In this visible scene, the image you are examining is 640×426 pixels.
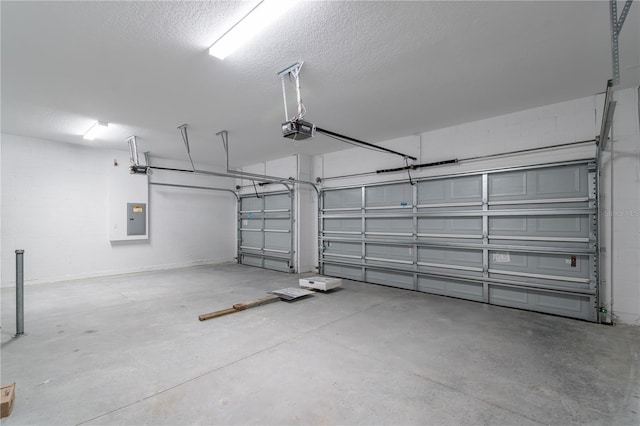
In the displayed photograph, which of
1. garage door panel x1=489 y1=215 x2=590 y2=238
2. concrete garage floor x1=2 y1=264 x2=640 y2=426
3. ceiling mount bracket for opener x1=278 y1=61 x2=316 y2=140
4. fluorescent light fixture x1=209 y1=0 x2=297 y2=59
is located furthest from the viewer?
garage door panel x1=489 y1=215 x2=590 y2=238

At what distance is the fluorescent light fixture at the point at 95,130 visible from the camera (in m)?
4.96

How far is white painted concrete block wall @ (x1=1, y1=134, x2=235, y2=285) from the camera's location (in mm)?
5621

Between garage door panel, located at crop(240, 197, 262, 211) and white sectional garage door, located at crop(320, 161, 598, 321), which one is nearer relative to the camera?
white sectional garage door, located at crop(320, 161, 598, 321)

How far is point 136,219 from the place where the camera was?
7.07m

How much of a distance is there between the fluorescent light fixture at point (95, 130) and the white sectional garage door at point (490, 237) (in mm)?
4881

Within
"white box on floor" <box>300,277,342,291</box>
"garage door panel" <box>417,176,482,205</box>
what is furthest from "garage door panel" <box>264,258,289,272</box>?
"garage door panel" <box>417,176,482,205</box>

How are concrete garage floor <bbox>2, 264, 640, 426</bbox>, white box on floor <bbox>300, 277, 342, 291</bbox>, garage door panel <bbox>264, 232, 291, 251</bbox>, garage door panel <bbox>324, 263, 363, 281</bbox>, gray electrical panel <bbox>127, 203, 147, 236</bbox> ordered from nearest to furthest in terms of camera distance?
concrete garage floor <bbox>2, 264, 640, 426</bbox> → white box on floor <bbox>300, 277, 342, 291</bbox> → garage door panel <bbox>324, 263, 363, 281</bbox> → gray electrical panel <bbox>127, 203, 147, 236</bbox> → garage door panel <bbox>264, 232, 291, 251</bbox>

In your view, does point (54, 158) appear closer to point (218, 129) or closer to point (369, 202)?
point (218, 129)

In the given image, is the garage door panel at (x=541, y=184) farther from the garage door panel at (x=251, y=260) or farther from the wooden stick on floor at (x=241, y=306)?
the garage door panel at (x=251, y=260)

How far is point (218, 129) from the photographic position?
532cm

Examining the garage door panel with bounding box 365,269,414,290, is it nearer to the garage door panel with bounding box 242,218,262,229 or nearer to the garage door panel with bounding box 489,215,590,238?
the garage door panel with bounding box 489,215,590,238

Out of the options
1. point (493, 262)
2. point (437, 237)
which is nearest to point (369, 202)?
point (437, 237)

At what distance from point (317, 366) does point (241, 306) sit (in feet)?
6.31

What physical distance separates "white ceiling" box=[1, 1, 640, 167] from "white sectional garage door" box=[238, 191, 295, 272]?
313cm
